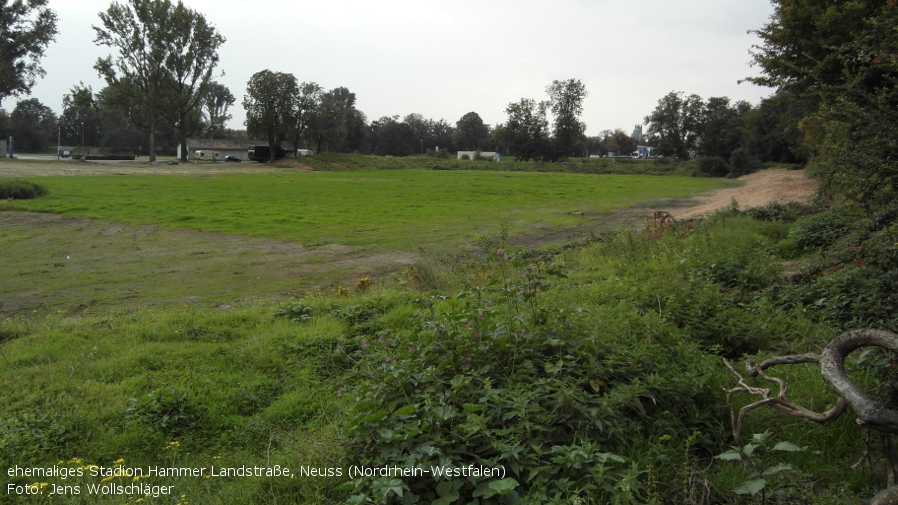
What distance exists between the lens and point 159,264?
13438 millimetres

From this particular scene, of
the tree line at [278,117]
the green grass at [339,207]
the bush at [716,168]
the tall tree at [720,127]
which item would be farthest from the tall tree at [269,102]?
the tall tree at [720,127]

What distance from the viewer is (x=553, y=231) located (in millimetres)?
19375

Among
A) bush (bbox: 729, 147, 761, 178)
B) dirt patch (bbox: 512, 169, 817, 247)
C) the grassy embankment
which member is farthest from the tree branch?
bush (bbox: 729, 147, 761, 178)

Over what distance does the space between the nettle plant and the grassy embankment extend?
0.6 inches

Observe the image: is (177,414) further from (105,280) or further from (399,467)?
(105,280)

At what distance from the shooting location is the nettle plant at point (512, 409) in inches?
119

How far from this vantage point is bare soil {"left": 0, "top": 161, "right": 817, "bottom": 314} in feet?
34.2

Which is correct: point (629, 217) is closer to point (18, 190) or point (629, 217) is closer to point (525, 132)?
point (18, 190)

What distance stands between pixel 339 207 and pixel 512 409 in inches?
924

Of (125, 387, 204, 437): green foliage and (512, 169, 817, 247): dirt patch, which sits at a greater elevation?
(512, 169, 817, 247): dirt patch

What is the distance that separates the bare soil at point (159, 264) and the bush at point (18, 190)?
19.4 ft

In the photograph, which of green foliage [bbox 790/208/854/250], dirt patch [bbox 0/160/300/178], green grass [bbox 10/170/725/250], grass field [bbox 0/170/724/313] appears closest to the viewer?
green foliage [bbox 790/208/854/250]

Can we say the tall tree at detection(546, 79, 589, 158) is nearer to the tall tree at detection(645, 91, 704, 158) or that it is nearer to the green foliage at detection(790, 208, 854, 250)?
the tall tree at detection(645, 91, 704, 158)

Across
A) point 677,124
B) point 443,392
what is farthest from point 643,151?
point 443,392
